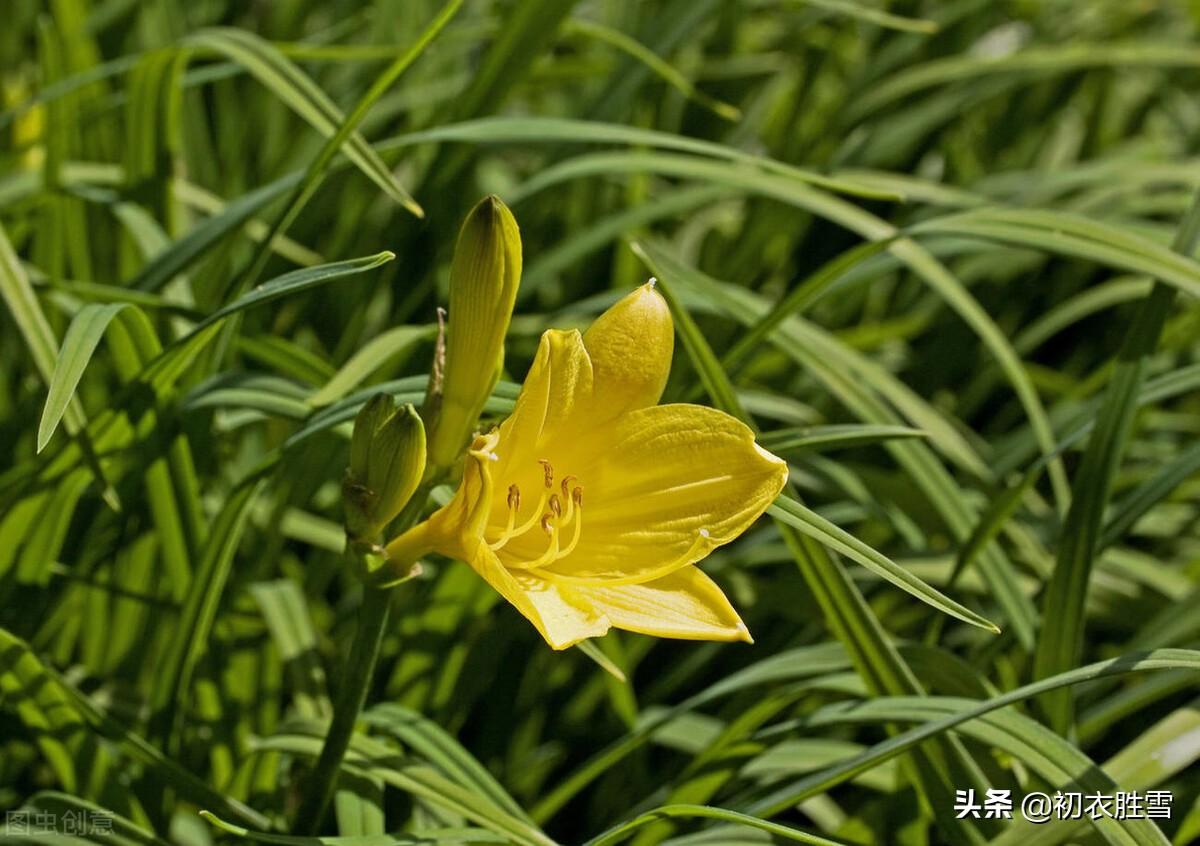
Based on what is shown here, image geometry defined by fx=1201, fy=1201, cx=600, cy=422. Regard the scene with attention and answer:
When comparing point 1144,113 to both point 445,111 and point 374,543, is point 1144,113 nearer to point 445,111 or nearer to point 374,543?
point 445,111

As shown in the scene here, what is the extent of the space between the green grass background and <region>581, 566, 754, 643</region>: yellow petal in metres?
0.10

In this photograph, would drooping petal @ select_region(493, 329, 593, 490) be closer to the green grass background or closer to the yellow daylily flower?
the yellow daylily flower

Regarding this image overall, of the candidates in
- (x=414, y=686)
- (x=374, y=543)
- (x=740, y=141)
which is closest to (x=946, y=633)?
(x=414, y=686)

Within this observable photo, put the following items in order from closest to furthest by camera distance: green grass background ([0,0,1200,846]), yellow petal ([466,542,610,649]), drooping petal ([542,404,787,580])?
yellow petal ([466,542,610,649]) < drooping petal ([542,404,787,580]) < green grass background ([0,0,1200,846])

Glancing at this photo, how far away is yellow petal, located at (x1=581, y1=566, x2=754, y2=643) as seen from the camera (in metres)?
0.83

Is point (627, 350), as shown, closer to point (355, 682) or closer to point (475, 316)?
point (475, 316)

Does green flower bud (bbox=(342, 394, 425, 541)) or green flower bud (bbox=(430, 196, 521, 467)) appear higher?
green flower bud (bbox=(430, 196, 521, 467))

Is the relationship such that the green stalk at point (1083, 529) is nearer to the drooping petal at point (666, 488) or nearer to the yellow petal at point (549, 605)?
the drooping petal at point (666, 488)

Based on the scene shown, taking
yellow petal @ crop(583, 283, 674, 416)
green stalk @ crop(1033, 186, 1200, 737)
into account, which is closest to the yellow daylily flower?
yellow petal @ crop(583, 283, 674, 416)

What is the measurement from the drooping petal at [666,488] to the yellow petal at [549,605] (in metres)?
0.05

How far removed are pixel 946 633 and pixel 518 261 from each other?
1.13 m

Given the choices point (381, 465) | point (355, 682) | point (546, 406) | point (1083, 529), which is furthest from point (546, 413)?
point (1083, 529)

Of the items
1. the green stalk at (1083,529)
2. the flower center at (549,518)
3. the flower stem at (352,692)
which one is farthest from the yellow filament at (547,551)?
the green stalk at (1083,529)

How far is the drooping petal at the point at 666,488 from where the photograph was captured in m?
0.89
